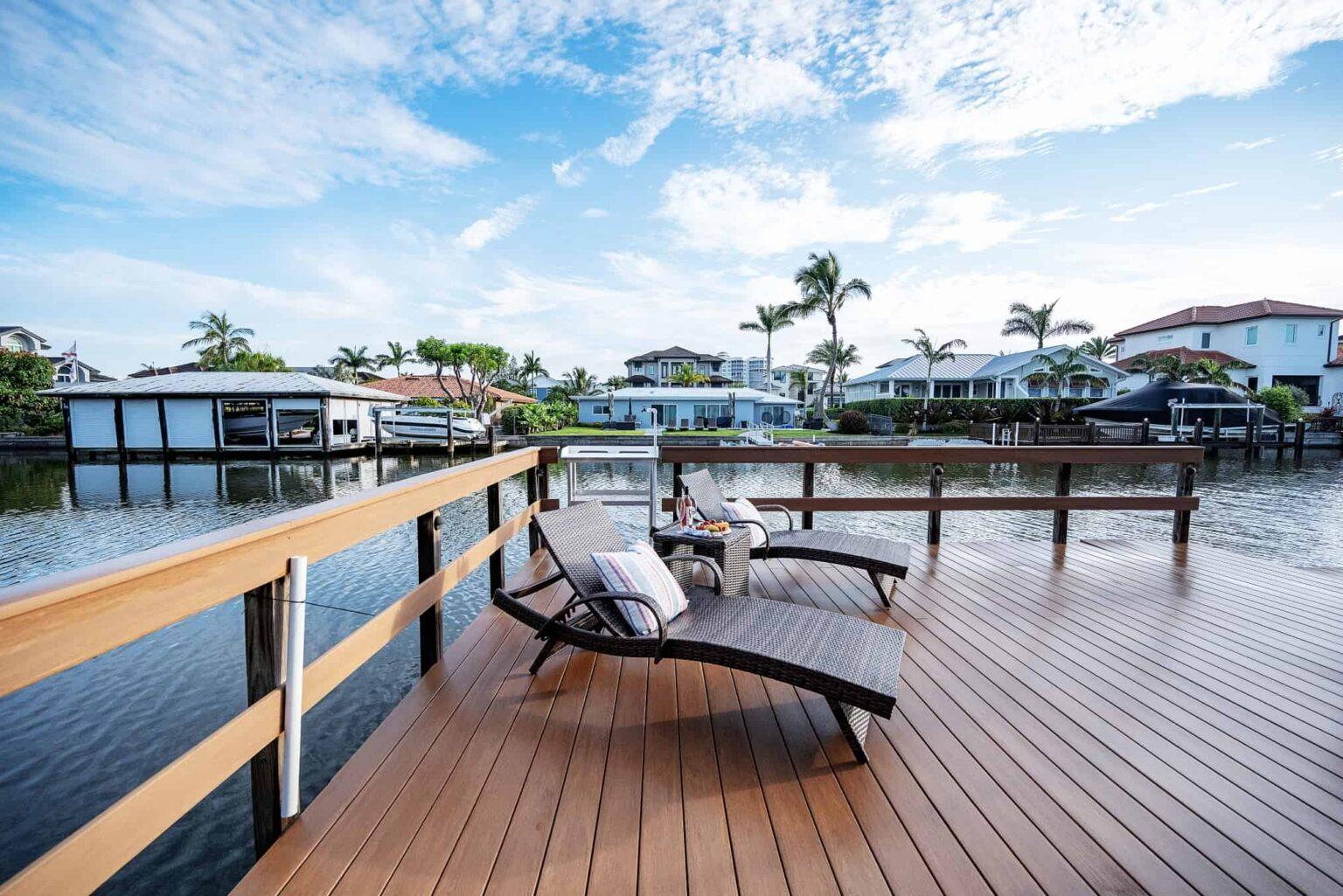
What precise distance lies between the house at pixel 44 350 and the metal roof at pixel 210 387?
1670cm

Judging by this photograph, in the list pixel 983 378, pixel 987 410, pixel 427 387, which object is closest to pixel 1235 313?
pixel 983 378

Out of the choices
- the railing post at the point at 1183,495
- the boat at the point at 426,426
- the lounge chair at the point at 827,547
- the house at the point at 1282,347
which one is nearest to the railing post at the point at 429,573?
the lounge chair at the point at 827,547

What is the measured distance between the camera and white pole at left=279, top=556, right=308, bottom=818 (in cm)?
146

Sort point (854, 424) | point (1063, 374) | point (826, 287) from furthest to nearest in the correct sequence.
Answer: point (826, 287) → point (1063, 374) → point (854, 424)

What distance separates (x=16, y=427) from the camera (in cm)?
2919

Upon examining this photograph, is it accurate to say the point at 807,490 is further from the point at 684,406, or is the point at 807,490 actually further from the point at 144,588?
the point at 684,406

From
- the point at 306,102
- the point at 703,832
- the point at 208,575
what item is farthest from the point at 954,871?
the point at 306,102

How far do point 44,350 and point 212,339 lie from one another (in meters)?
9.91

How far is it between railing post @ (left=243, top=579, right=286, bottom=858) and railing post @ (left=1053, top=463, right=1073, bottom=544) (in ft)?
17.0

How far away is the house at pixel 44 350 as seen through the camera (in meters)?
37.5

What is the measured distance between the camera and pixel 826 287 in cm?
3388

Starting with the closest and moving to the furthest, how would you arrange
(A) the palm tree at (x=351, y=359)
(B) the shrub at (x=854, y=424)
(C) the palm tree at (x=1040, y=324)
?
(B) the shrub at (x=854, y=424) → (C) the palm tree at (x=1040, y=324) → (A) the palm tree at (x=351, y=359)

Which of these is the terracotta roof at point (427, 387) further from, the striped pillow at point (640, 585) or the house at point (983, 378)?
the striped pillow at point (640, 585)

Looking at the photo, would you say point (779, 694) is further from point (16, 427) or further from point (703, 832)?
point (16, 427)
